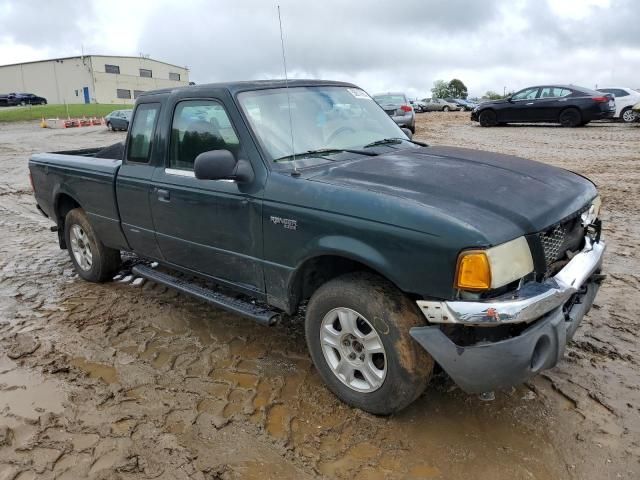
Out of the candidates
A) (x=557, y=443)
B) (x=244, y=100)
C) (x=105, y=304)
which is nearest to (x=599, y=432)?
(x=557, y=443)

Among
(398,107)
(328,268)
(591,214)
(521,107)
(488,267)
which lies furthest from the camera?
(521,107)

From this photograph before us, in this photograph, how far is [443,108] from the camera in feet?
155

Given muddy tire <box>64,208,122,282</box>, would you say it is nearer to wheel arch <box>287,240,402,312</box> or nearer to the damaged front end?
wheel arch <box>287,240,402,312</box>

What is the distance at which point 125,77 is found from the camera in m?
75.2

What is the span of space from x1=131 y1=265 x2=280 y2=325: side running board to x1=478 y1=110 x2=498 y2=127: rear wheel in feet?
61.5

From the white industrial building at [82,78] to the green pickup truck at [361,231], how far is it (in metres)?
72.5

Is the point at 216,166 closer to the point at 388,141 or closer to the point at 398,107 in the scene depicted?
the point at 388,141

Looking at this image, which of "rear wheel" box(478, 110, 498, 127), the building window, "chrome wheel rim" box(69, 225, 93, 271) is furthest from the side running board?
the building window

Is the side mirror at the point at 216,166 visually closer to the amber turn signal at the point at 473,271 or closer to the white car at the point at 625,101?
the amber turn signal at the point at 473,271

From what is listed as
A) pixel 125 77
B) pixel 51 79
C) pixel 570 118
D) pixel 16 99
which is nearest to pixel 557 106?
A: pixel 570 118

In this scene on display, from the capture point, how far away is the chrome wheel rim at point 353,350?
2.98 metres

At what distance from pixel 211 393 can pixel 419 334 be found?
151 centimetres

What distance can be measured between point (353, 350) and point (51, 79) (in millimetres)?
84596

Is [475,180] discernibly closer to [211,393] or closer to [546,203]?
[546,203]
